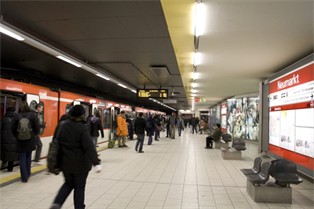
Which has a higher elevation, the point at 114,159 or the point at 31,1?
the point at 31,1

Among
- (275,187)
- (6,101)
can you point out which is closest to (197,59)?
(275,187)

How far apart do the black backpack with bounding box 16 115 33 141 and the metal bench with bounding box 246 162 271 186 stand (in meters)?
4.44

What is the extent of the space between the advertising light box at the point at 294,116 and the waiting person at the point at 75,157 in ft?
17.2

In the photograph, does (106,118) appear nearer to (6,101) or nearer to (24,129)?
(6,101)

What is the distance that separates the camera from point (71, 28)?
5965 mm

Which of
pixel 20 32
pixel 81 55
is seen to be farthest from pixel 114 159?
pixel 20 32

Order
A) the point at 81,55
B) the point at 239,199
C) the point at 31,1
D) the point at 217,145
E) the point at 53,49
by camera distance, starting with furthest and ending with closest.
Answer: the point at 217,145, the point at 81,55, the point at 53,49, the point at 239,199, the point at 31,1

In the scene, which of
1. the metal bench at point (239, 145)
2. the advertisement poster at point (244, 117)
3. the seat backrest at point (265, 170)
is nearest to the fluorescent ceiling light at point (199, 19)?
the seat backrest at point (265, 170)

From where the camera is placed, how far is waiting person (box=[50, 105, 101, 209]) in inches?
138

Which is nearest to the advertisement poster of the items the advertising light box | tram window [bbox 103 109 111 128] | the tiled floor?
the advertising light box

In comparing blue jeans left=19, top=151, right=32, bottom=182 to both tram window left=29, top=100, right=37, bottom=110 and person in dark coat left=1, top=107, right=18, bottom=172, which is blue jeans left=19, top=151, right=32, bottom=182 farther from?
tram window left=29, top=100, right=37, bottom=110

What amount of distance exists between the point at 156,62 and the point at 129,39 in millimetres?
2841

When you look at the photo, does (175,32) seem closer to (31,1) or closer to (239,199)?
(31,1)

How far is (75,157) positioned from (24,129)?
2830 millimetres
